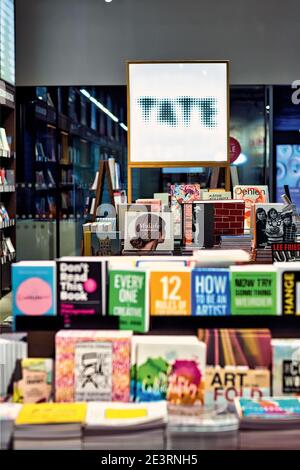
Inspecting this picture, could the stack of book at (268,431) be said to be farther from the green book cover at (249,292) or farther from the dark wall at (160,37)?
the dark wall at (160,37)

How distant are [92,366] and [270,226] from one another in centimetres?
297

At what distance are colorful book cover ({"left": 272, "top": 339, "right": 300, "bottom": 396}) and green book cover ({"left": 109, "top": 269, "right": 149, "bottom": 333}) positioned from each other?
41 centimetres

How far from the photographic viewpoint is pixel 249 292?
2273 millimetres

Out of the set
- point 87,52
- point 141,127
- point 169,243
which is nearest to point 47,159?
point 87,52

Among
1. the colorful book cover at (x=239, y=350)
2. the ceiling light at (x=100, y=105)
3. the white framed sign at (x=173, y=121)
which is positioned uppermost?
the ceiling light at (x=100, y=105)

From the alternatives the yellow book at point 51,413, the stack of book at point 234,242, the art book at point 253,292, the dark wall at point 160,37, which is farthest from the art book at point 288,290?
the dark wall at point 160,37

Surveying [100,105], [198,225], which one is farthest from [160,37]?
[198,225]

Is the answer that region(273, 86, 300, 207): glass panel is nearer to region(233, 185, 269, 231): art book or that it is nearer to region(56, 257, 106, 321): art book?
region(233, 185, 269, 231): art book

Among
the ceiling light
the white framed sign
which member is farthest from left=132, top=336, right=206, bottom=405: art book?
the ceiling light

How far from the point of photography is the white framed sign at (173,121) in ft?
22.9

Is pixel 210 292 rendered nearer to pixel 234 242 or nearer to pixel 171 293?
pixel 171 293

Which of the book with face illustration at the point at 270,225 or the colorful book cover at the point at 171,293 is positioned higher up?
the book with face illustration at the point at 270,225

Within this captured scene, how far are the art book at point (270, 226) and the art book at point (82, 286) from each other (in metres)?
2.77
